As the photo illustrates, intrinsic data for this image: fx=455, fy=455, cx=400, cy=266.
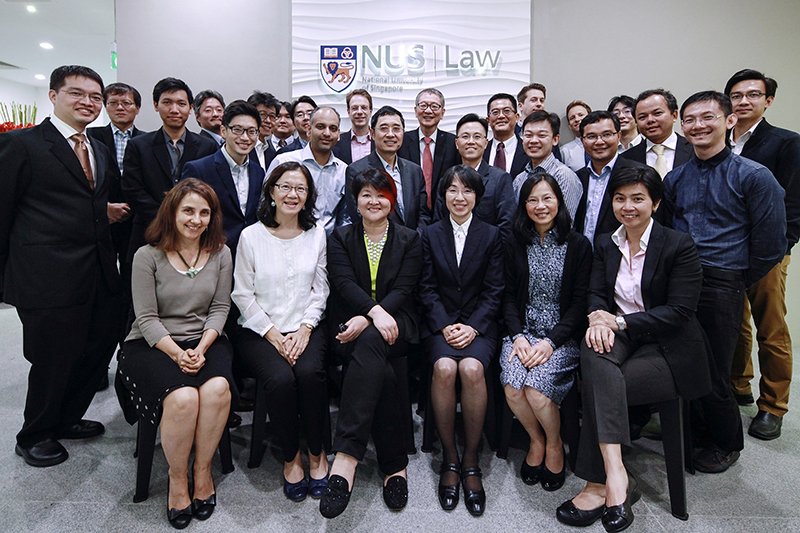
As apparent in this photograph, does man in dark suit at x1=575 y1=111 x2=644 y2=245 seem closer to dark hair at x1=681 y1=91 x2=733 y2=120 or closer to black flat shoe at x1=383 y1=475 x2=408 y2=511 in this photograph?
dark hair at x1=681 y1=91 x2=733 y2=120

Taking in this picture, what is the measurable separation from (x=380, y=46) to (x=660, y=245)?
3.24 m

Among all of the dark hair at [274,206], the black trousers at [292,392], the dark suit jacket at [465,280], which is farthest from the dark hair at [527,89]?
A: the black trousers at [292,392]

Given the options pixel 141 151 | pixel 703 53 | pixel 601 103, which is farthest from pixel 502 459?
pixel 703 53

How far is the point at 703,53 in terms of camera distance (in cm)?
420

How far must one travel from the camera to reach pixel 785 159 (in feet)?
8.07

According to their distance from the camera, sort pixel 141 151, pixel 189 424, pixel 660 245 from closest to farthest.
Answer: pixel 189 424 < pixel 660 245 < pixel 141 151

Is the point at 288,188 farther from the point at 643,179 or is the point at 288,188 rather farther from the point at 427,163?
the point at 643,179

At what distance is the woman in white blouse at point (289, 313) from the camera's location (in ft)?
6.64

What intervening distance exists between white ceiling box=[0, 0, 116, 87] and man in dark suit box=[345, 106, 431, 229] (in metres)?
4.48

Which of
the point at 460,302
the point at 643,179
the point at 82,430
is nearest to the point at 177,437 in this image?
the point at 82,430

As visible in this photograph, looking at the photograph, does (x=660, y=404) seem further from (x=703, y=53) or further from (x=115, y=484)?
(x=703, y=53)

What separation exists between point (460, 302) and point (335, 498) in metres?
1.09

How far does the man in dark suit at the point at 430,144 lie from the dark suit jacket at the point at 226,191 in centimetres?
124

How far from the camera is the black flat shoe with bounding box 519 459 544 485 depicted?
212 centimetres
